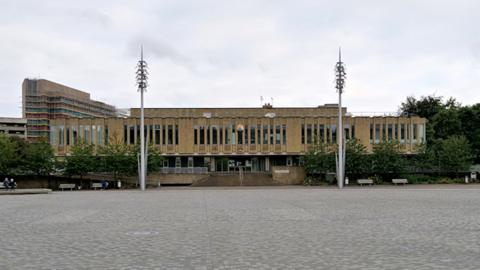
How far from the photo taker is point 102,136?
74.9 metres

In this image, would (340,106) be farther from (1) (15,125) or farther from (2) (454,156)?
(1) (15,125)

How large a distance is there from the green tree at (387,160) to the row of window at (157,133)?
94.0ft

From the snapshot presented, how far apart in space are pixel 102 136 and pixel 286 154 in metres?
26.1

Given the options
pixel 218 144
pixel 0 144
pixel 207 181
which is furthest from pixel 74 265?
pixel 218 144

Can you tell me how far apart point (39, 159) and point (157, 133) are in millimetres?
20638

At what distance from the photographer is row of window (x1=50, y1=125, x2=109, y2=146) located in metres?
75.4

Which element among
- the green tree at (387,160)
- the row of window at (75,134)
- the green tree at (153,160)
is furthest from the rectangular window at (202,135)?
the green tree at (387,160)

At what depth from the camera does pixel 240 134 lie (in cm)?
7519

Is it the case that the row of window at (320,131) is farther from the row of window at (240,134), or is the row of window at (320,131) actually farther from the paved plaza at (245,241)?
the paved plaza at (245,241)

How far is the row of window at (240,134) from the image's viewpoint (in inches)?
2940

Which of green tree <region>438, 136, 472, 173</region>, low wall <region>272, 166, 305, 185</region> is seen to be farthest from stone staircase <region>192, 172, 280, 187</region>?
green tree <region>438, 136, 472, 173</region>

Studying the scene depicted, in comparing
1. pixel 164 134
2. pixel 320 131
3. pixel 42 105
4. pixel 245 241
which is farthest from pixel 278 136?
pixel 42 105

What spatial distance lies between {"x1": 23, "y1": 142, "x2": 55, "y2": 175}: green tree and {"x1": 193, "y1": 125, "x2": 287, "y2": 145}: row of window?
22174 millimetres

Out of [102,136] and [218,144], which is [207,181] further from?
[102,136]
